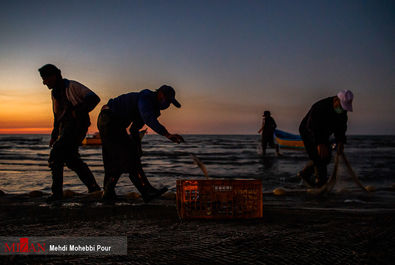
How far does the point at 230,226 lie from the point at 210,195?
0.36 m

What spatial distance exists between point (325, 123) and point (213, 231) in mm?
3198

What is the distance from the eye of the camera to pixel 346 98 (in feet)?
15.8

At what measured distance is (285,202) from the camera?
4723 mm

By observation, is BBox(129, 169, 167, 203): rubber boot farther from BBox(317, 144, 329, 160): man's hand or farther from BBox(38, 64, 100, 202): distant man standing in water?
BBox(317, 144, 329, 160): man's hand

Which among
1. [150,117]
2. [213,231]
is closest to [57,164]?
[150,117]

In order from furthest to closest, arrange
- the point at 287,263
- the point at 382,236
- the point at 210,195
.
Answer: the point at 210,195 < the point at 382,236 < the point at 287,263

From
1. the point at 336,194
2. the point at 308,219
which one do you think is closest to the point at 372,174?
the point at 336,194

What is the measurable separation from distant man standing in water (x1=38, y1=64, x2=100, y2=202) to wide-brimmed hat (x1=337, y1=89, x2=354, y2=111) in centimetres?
346

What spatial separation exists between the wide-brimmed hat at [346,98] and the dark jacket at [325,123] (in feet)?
1.01

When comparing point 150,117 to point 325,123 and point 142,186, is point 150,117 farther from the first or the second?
point 325,123

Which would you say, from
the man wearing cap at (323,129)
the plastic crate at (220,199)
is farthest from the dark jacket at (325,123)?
the plastic crate at (220,199)

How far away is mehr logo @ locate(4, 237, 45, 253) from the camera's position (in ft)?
7.90

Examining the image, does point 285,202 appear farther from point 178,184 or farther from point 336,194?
point 178,184

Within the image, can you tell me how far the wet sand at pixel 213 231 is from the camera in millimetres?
2236
